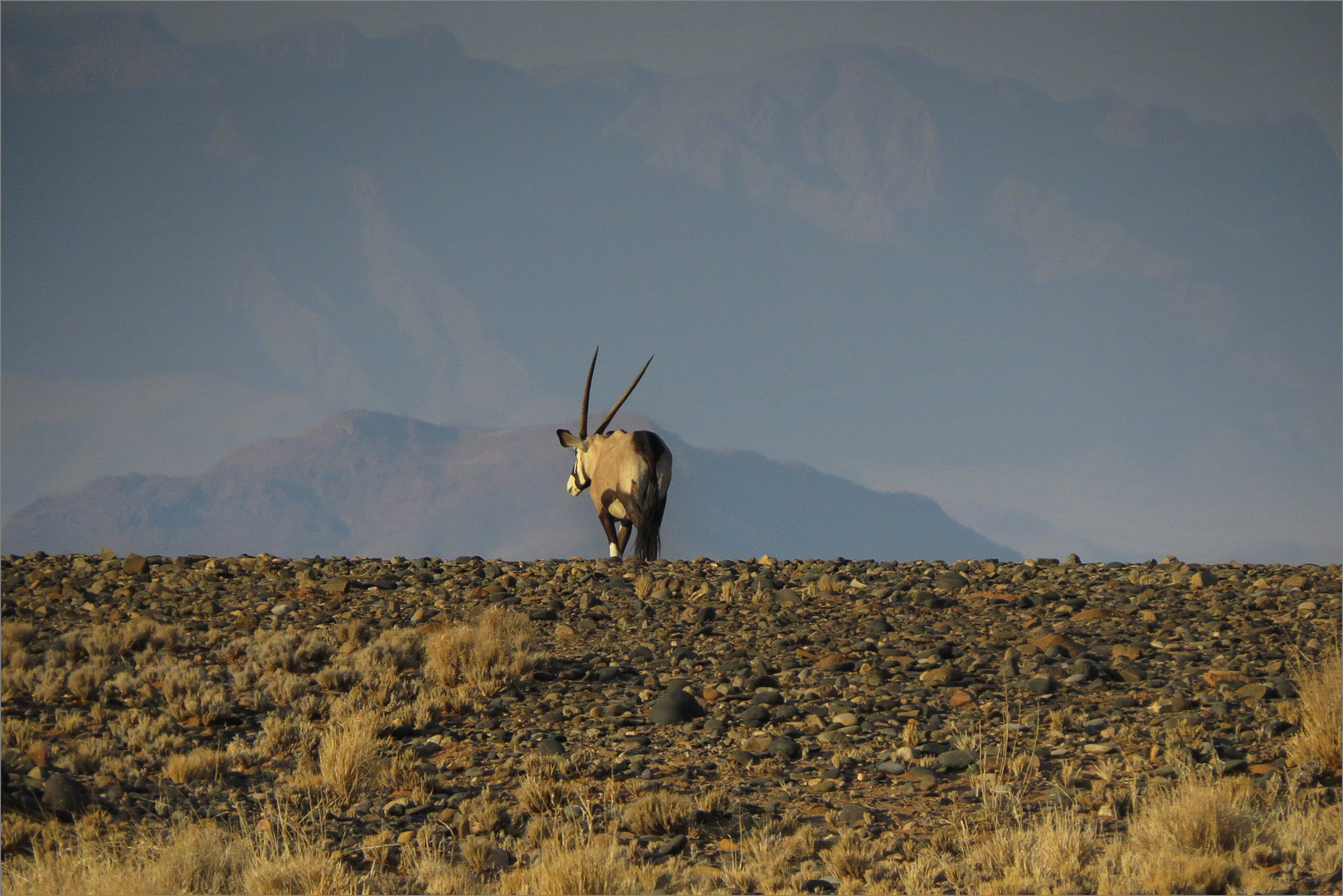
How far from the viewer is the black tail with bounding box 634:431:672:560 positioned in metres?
20.9

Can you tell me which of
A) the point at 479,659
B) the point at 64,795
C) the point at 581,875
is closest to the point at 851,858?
the point at 581,875

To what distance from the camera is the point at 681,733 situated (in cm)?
1045

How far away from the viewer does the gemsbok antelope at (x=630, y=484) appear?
20.9 metres

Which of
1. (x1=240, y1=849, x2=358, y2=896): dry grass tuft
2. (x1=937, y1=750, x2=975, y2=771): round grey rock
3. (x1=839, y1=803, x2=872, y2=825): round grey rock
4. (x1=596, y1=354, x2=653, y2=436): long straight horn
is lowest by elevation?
(x1=240, y1=849, x2=358, y2=896): dry grass tuft

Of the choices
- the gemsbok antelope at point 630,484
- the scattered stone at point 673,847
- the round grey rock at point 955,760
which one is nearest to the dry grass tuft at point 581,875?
the scattered stone at point 673,847

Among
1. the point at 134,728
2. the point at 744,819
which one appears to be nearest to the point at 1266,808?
the point at 744,819

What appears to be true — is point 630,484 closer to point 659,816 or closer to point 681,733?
point 681,733

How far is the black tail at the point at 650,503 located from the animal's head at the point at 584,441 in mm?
Answer: 1593

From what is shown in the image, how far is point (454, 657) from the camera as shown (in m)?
12.2

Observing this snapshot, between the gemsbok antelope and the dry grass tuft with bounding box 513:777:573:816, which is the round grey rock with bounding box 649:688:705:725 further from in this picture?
the gemsbok antelope

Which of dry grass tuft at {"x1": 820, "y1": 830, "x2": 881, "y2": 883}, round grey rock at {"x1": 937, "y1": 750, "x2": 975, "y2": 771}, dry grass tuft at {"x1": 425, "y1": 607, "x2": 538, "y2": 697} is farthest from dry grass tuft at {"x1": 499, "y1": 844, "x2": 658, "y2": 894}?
dry grass tuft at {"x1": 425, "y1": 607, "x2": 538, "y2": 697}

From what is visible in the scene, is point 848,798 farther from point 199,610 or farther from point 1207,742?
point 199,610

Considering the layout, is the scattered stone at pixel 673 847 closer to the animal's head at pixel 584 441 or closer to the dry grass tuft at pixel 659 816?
the dry grass tuft at pixel 659 816

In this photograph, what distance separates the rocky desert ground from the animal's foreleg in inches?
203
